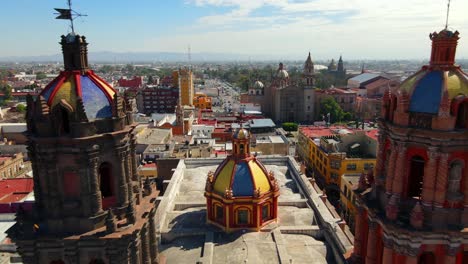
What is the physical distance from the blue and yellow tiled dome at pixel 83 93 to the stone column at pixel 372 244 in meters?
13.5

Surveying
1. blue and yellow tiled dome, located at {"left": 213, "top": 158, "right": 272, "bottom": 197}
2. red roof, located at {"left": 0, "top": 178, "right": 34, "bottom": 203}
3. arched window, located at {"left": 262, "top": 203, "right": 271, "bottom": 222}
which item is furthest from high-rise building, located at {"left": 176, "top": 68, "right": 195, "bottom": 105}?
arched window, located at {"left": 262, "top": 203, "right": 271, "bottom": 222}

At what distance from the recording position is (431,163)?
15.7 m

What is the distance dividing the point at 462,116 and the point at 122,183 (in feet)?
50.6

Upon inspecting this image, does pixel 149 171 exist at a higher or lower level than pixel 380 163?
lower

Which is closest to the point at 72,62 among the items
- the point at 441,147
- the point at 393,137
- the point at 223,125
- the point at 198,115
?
the point at 393,137

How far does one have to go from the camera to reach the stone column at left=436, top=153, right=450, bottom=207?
15492 mm

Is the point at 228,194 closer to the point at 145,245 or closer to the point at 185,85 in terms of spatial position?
the point at 145,245

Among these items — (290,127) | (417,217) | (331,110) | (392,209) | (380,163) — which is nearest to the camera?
(417,217)

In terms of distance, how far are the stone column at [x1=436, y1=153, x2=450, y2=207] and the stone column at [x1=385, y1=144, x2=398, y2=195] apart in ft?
5.87

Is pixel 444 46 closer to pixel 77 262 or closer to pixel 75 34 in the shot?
pixel 75 34

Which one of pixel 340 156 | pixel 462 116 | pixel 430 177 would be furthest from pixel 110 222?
pixel 340 156

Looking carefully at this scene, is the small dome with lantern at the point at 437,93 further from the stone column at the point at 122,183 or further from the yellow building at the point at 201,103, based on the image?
the yellow building at the point at 201,103

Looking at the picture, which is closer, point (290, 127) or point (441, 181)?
point (441, 181)

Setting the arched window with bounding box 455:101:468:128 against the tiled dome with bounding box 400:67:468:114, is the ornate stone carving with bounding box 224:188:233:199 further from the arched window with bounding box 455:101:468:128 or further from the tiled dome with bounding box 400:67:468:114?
the arched window with bounding box 455:101:468:128
